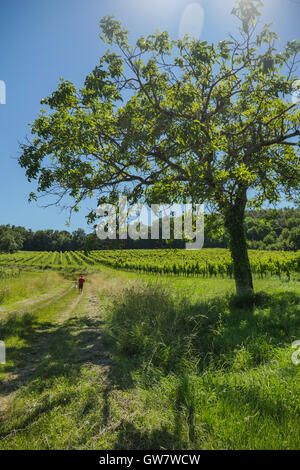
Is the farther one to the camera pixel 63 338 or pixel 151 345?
pixel 63 338

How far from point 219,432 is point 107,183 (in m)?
9.32

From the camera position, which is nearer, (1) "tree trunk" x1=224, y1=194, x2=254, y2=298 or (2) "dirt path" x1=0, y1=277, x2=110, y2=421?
(2) "dirt path" x1=0, y1=277, x2=110, y2=421

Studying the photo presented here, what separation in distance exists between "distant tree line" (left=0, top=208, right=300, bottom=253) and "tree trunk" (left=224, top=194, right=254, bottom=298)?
77 centimetres

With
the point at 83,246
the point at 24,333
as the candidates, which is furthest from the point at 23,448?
the point at 83,246

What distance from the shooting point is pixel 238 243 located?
1030 centimetres

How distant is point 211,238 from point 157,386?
878 centimetres

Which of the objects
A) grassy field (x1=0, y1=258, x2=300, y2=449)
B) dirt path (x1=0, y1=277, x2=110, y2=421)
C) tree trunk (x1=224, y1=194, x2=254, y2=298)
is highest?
tree trunk (x1=224, y1=194, x2=254, y2=298)

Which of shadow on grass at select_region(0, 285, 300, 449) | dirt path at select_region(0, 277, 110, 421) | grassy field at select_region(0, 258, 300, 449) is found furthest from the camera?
dirt path at select_region(0, 277, 110, 421)

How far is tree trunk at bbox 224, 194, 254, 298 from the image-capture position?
9969 mm
